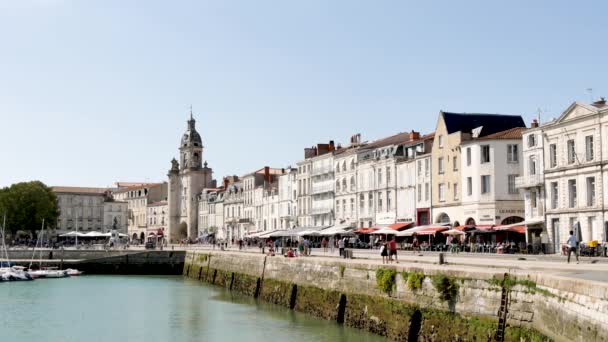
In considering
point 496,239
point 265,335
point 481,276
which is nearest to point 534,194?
point 496,239

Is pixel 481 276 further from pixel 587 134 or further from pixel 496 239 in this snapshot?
pixel 496 239

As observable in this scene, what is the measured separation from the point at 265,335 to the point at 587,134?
22.5 metres

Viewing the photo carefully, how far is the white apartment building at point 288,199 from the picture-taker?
89.4m

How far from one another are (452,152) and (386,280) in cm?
3150

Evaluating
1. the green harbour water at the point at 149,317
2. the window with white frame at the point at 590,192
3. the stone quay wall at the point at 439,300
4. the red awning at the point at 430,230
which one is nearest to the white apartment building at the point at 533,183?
the window with white frame at the point at 590,192

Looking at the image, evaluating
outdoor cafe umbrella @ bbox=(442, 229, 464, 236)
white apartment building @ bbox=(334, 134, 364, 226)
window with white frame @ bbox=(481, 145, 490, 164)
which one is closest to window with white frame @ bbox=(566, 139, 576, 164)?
outdoor cafe umbrella @ bbox=(442, 229, 464, 236)

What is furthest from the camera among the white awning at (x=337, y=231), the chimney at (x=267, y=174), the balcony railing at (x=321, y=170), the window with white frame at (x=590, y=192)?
the chimney at (x=267, y=174)

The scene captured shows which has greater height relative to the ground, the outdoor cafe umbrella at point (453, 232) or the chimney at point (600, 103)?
the chimney at point (600, 103)

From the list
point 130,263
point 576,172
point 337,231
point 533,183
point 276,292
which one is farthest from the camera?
point 130,263

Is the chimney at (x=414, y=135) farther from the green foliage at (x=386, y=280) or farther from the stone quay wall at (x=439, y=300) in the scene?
the green foliage at (x=386, y=280)

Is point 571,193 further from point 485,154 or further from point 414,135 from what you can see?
point 414,135

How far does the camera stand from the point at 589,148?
141ft

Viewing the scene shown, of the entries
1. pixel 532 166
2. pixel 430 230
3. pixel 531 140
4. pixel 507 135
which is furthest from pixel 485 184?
pixel 531 140

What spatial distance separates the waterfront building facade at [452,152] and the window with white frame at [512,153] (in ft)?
9.85
